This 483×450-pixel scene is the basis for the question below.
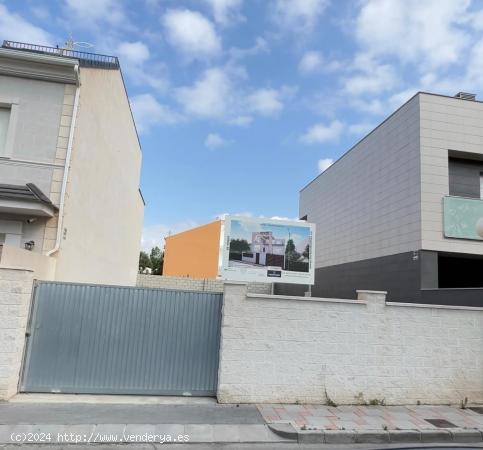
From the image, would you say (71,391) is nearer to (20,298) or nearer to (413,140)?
(20,298)

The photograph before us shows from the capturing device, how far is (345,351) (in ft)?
24.9

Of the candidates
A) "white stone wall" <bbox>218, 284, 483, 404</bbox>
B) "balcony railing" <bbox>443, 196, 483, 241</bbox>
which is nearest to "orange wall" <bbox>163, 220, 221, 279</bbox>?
"balcony railing" <bbox>443, 196, 483, 241</bbox>

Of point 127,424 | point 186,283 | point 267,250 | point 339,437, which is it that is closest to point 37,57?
point 267,250

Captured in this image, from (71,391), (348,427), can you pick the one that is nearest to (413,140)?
(348,427)

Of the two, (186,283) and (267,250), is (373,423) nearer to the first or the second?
(267,250)

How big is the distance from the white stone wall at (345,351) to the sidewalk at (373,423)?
325 mm

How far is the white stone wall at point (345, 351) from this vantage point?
735 cm

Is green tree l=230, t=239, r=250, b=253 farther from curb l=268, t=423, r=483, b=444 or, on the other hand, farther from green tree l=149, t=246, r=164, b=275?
green tree l=149, t=246, r=164, b=275

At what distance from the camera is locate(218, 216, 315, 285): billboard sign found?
8.92 m

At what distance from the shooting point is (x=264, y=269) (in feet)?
29.5

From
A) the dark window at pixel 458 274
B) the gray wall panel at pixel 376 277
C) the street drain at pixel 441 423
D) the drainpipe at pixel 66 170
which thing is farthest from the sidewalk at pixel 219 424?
the dark window at pixel 458 274

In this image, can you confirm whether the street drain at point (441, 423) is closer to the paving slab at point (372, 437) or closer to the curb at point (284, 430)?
the paving slab at point (372, 437)

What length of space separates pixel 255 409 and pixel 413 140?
11.0 meters

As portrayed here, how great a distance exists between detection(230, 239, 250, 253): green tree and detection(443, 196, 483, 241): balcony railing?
25.1 feet
